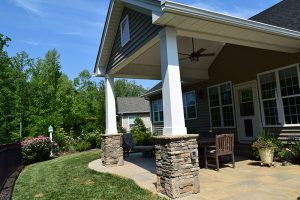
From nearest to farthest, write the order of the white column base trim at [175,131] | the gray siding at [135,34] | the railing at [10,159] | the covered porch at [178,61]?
the covered porch at [178,61]
the white column base trim at [175,131]
the gray siding at [135,34]
the railing at [10,159]

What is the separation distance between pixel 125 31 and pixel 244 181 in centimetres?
533

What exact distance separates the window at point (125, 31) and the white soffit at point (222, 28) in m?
2.43

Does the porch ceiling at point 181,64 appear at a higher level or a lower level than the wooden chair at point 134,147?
higher

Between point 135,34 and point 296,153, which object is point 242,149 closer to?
point 296,153

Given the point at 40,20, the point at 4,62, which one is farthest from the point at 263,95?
the point at 4,62

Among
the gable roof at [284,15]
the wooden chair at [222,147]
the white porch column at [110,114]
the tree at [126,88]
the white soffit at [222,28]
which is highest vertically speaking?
the tree at [126,88]

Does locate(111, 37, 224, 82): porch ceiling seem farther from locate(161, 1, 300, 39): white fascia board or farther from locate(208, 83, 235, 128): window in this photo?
locate(161, 1, 300, 39): white fascia board

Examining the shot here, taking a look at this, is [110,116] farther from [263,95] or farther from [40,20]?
[40,20]

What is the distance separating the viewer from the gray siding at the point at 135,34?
6.34 m

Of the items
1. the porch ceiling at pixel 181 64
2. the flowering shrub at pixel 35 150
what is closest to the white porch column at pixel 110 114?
the porch ceiling at pixel 181 64

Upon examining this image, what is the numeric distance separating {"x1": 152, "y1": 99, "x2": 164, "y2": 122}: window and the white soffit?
9.94 m

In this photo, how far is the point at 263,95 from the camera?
30.1 ft

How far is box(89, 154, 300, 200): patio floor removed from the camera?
479 centimetres

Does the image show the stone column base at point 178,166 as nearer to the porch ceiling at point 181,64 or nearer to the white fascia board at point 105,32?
the porch ceiling at point 181,64
